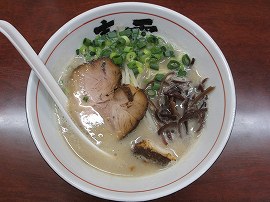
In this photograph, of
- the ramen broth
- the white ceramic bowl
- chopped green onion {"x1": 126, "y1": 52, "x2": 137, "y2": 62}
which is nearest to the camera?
the white ceramic bowl

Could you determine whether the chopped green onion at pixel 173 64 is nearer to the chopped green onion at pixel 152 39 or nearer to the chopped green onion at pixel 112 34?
the chopped green onion at pixel 152 39

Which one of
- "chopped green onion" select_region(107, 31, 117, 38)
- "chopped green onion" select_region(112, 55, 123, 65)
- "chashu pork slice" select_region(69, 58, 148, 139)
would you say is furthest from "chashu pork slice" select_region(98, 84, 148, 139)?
"chopped green onion" select_region(107, 31, 117, 38)

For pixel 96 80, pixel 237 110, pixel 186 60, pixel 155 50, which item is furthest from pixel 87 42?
pixel 237 110

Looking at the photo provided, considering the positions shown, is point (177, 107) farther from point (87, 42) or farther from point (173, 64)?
point (87, 42)

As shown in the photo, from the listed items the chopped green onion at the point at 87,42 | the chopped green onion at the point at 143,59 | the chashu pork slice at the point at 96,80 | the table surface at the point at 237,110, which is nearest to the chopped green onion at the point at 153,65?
the chopped green onion at the point at 143,59

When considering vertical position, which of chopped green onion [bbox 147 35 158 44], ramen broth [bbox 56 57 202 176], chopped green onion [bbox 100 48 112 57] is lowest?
ramen broth [bbox 56 57 202 176]

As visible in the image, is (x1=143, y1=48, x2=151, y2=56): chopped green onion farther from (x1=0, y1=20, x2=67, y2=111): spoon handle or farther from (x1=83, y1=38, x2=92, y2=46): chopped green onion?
(x1=0, y1=20, x2=67, y2=111): spoon handle
